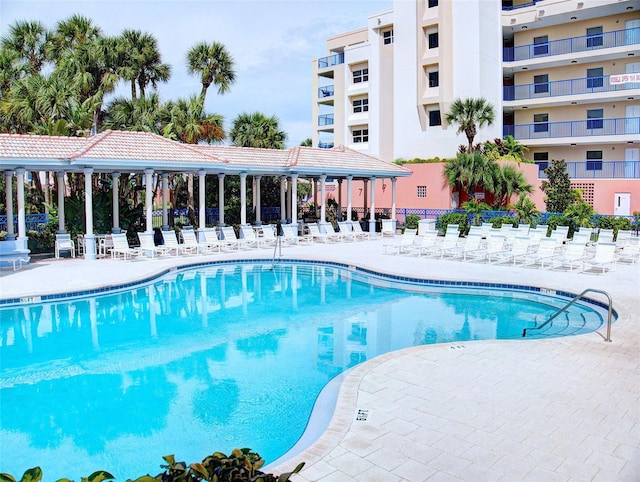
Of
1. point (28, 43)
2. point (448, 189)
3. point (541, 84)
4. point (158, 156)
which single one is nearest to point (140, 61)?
point (28, 43)

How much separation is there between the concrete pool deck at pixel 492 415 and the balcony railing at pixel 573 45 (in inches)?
1099

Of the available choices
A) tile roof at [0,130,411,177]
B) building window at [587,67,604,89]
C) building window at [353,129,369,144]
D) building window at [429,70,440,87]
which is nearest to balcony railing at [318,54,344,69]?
building window at [353,129,369,144]

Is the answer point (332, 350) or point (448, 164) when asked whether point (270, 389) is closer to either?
point (332, 350)

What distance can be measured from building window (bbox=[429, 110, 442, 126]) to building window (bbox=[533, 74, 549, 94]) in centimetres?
605

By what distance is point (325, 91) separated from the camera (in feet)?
155

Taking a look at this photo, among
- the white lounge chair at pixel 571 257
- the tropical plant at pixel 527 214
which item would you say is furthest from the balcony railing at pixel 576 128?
the white lounge chair at pixel 571 257

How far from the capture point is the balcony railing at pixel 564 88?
32906mm

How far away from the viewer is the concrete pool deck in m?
4.70

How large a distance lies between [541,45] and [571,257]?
22.6m

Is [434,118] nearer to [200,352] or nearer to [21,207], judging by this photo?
[21,207]

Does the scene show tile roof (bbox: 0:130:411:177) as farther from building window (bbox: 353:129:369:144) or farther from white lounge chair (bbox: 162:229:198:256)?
building window (bbox: 353:129:369:144)

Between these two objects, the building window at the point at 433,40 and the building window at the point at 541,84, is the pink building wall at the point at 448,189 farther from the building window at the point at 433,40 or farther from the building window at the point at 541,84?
the building window at the point at 433,40

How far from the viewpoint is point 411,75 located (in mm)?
36812

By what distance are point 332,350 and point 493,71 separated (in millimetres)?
29907
